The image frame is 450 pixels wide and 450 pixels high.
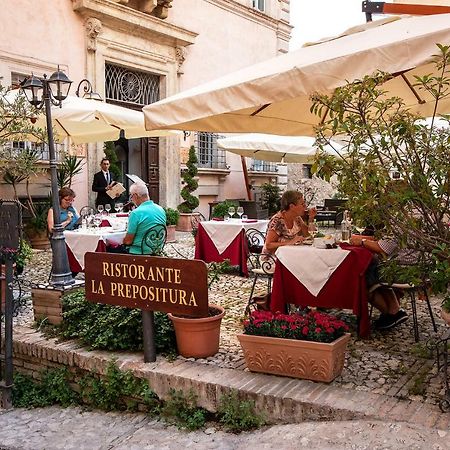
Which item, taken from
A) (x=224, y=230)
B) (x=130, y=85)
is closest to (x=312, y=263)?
(x=224, y=230)

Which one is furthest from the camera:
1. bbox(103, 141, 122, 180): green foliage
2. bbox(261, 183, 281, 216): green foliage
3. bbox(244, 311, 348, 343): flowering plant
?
bbox(261, 183, 281, 216): green foliage

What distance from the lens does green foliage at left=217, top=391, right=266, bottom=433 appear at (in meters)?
3.32

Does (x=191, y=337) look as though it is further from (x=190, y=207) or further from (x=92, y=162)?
(x=190, y=207)

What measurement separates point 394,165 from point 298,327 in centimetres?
127

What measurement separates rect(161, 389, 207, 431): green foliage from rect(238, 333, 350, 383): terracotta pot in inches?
17.8

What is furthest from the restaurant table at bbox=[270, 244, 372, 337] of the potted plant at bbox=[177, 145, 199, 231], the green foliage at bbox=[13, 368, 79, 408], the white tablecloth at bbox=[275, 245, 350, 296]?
the potted plant at bbox=[177, 145, 199, 231]

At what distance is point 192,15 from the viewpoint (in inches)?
553

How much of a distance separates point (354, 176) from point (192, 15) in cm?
1224

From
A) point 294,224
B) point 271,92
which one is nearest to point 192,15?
point 294,224

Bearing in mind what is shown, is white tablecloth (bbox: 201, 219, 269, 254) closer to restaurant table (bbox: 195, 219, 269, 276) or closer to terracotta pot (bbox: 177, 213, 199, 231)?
restaurant table (bbox: 195, 219, 269, 276)

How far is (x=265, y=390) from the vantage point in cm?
339

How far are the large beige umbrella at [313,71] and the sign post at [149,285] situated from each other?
1.23m

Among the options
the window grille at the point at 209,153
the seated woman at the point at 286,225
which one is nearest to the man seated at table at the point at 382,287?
the seated woman at the point at 286,225

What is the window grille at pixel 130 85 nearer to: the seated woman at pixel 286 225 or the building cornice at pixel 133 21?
the building cornice at pixel 133 21
